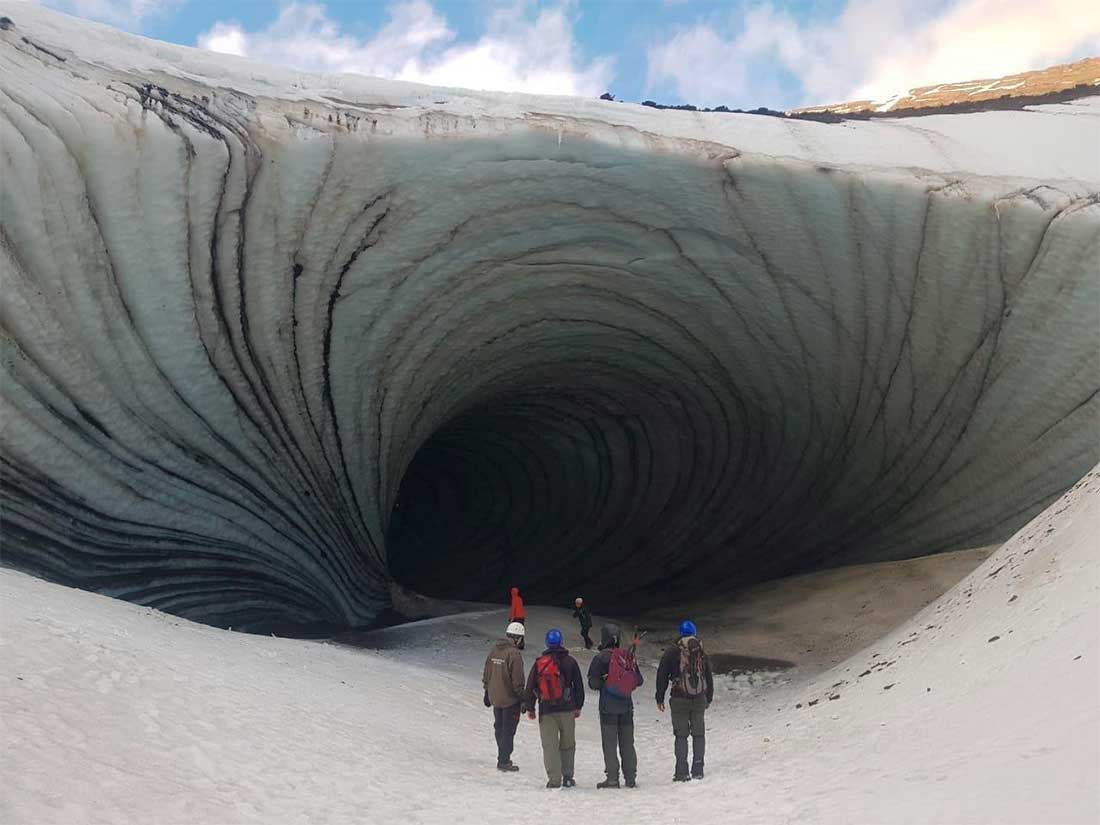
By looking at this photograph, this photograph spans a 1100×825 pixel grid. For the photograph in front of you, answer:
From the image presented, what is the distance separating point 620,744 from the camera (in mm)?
4223

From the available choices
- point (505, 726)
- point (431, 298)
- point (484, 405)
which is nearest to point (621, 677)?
point (505, 726)

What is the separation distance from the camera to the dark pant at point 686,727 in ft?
13.9

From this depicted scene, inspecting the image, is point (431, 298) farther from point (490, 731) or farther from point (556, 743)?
point (556, 743)

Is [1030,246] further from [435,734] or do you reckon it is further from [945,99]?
[945,99]

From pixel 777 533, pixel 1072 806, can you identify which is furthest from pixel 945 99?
pixel 1072 806

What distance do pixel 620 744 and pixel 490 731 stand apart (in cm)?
143

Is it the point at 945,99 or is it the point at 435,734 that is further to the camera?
the point at 945,99

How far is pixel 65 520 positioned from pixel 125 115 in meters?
2.83

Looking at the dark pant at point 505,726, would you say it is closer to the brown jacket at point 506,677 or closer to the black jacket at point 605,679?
the brown jacket at point 506,677

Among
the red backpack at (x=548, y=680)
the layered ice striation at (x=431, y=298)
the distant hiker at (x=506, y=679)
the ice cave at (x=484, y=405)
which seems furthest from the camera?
the layered ice striation at (x=431, y=298)

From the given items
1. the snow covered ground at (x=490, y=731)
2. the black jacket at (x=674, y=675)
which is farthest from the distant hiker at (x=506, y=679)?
the black jacket at (x=674, y=675)

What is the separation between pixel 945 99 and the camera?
14672 millimetres

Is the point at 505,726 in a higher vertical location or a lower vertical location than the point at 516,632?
lower

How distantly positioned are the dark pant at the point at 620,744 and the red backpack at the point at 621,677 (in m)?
0.11
